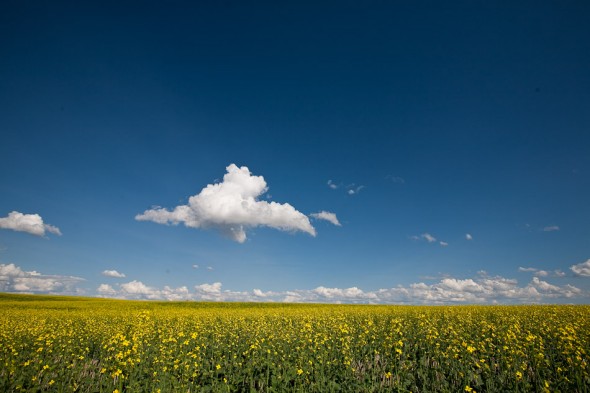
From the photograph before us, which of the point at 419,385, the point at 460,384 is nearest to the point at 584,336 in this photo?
the point at 460,384

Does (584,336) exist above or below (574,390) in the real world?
above

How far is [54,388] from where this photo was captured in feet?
26.2

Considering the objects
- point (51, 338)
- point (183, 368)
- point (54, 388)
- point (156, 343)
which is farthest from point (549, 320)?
point (51, 338)

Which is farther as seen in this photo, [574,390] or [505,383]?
[505,383]

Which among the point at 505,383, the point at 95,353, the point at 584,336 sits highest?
the point at 584,336

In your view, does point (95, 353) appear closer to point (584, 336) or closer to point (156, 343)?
point (156, 343)

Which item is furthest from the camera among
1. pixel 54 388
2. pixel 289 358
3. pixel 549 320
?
pixel 549 320

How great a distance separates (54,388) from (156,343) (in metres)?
4.18

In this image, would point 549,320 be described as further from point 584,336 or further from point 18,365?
point 18,365

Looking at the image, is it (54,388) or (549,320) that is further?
(549,320)

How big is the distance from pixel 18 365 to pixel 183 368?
520 centimetres

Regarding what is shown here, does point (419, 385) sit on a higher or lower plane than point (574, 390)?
lower

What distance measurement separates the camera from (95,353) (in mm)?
12383

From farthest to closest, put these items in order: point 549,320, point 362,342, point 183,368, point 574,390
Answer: point 549,320, point 362,342, point 183,368, point 574,390
